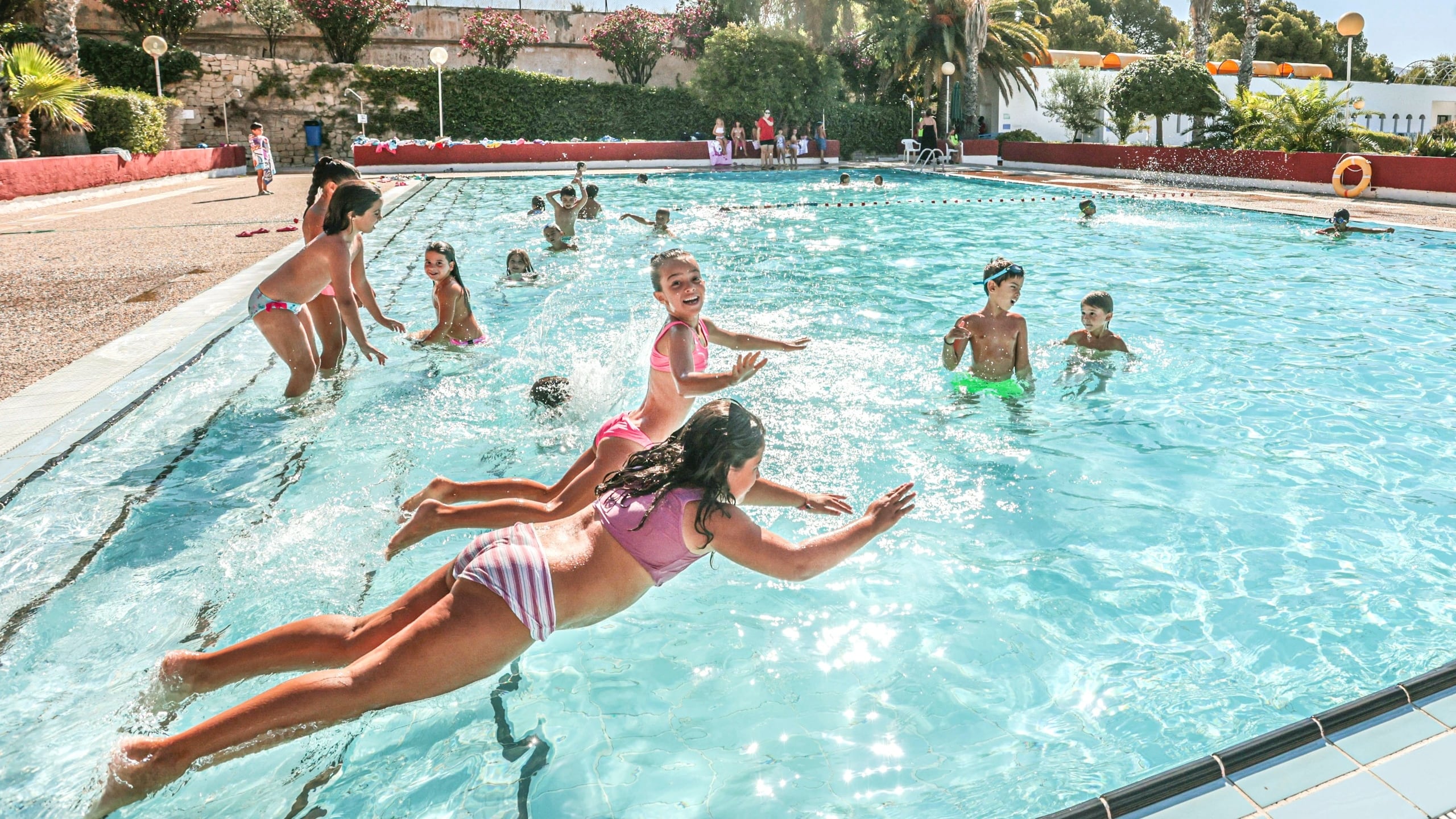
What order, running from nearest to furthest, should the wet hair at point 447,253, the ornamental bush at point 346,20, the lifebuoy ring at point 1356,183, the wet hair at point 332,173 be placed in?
the wet hair at point 332,173 < the wet hair at point 447,253 < the lifebuoy ring at point 1356,183 < the ornamental bush at point 346,20

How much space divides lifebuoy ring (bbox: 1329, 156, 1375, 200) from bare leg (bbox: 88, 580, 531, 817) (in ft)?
68.1

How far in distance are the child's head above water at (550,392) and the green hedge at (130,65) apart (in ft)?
99.7

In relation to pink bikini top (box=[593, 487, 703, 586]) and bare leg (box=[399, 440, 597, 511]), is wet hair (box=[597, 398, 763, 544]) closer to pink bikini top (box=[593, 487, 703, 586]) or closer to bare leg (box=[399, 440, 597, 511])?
pink bikini top (box=[593, 487, 703, 586])

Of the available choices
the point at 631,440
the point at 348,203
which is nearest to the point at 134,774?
the point at 631,440

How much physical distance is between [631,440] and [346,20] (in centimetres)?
3473

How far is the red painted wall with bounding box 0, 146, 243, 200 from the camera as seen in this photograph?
53.8 feet

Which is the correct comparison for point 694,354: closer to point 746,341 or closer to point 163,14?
point 746,341

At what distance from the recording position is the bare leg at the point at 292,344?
219 inches

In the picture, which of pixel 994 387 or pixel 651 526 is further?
pixel 994 387

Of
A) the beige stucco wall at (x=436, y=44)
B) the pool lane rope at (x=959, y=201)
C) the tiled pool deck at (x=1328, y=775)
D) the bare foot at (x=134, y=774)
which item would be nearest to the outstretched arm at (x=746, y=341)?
the tiled pool deck at (x=1328, y=775)

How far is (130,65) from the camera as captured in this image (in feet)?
95.1

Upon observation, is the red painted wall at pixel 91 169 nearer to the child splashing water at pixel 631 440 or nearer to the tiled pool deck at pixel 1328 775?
the child splashing water at pixel 631 440

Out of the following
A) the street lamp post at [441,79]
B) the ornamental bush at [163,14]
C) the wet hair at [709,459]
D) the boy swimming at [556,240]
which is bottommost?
the wet hair at [709,459]

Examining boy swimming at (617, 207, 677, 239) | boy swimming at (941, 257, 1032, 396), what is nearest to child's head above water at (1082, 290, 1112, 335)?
boy swimming at (941, 257, 1032, 396)
